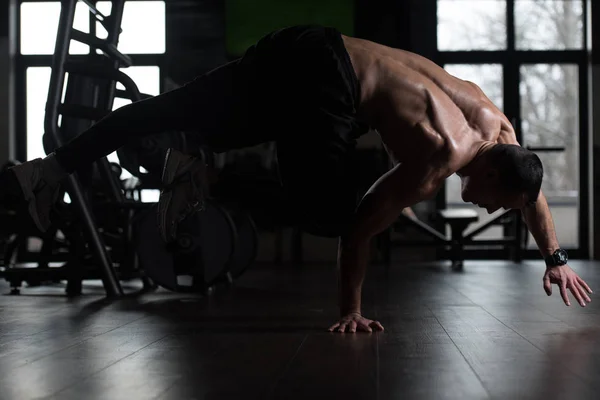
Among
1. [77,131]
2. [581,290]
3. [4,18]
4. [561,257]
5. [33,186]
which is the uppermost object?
[4,18]

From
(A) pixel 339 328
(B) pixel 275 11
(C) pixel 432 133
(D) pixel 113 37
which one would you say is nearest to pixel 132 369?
(A) pixel 339 328

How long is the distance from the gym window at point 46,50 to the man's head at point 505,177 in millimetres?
5211

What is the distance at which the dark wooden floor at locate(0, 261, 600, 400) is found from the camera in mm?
1377

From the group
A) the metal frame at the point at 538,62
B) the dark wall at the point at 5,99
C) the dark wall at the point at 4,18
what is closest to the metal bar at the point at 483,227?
the metal frame at the point at 538,62

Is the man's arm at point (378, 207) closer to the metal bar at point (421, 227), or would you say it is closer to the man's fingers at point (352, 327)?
the man's fingers at point (352, 327)

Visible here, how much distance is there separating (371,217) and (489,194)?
374 mm

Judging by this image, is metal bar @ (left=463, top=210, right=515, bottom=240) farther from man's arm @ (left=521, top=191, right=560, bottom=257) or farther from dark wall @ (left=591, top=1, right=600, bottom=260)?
man's arm @ (left=521, top=191, right=560, bottom=257)

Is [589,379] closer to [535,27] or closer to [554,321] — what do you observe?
[554,321]

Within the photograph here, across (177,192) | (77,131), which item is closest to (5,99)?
(77,131)

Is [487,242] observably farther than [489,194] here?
Yes

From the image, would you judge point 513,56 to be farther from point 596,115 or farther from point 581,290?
point 581,290

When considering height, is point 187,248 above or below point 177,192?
below

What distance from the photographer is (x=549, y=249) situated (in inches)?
89.5

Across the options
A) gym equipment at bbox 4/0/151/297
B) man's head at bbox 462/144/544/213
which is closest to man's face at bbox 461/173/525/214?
man's head at bbox 462/144/544/213
